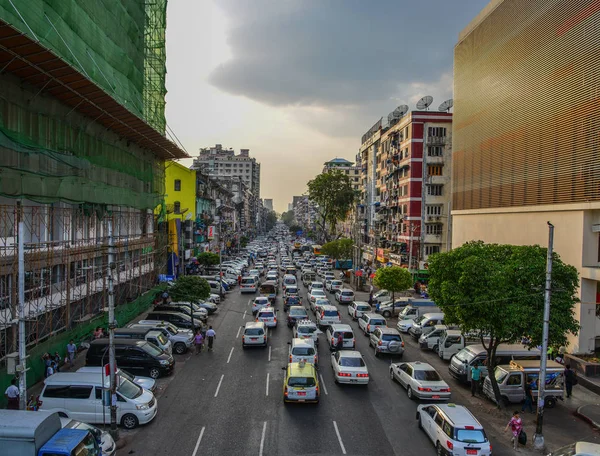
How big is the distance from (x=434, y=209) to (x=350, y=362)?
38.0 meters

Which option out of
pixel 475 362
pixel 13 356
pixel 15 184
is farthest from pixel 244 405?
pixel 15 184

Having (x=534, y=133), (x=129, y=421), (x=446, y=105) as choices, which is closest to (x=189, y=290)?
(x=129, y=421)

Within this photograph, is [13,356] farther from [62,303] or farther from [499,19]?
[499,19]

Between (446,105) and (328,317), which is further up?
(446,105)

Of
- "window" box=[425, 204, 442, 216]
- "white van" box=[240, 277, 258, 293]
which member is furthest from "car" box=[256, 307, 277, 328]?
"window" box=[425, 204, 442, 216]

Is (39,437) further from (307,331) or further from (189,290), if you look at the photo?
(189,290)

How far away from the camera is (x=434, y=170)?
2184 inches

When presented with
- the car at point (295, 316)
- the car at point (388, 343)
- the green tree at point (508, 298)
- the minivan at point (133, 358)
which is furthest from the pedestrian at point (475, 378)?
the minivan at point (133, 358)

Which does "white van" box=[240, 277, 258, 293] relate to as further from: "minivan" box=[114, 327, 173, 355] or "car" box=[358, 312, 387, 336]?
"minivan" box=[114, 327, 173, 355]

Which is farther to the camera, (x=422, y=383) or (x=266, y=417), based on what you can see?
(x=422, y=383)

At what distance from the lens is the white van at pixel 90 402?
620 inches

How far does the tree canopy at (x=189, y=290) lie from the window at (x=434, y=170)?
3419 cm

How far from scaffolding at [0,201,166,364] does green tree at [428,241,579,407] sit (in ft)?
52.6

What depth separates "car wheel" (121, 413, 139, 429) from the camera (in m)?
15.8
